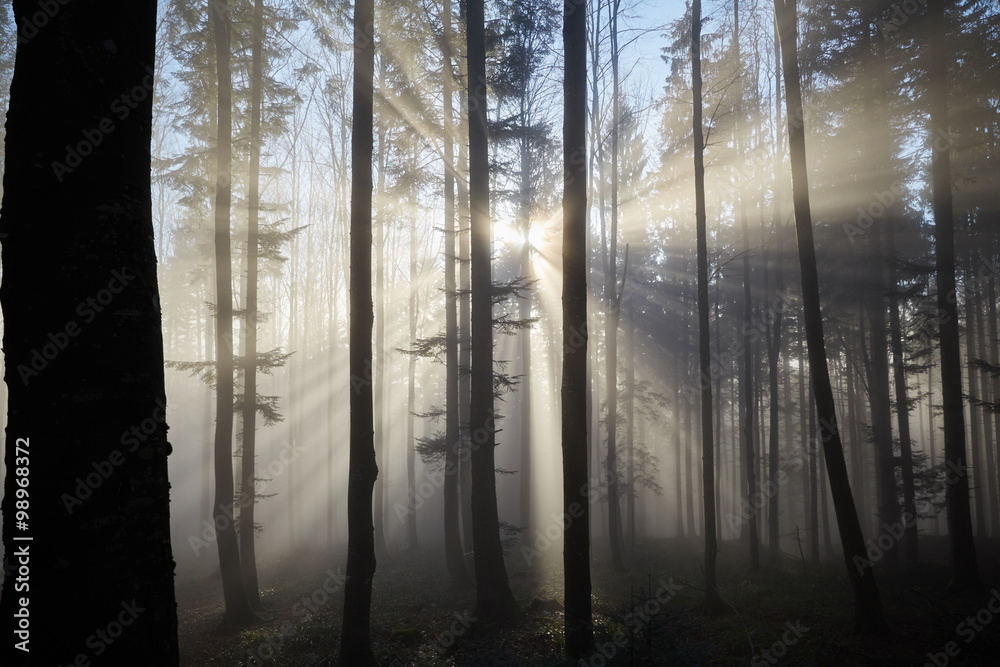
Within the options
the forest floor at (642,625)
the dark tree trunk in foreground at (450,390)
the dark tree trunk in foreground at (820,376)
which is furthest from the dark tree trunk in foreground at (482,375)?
the dark tree trunk in foreground at (820,376)

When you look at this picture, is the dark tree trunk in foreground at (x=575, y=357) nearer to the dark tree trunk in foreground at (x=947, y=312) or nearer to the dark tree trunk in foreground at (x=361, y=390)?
the dark tree trunk in foreground at (x=361, y=390)

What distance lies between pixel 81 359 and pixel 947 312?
15.5 metres

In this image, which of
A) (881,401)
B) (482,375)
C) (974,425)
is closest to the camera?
(482,375)

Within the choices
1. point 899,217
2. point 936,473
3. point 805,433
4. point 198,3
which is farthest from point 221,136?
point 805,433

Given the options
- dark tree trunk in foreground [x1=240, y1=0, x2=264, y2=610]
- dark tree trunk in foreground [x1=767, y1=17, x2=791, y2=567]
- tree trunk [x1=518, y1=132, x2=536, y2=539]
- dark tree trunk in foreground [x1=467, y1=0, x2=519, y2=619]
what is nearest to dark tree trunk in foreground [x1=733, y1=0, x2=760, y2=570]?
dark tree trunk in foreground [x1=767, y1=17, x2=791, y2=567]

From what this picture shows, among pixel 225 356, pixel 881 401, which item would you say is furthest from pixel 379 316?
pixel 881 401

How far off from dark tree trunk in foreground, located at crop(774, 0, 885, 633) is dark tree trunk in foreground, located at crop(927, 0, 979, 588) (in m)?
4.76

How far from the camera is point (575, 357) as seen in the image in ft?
23.2

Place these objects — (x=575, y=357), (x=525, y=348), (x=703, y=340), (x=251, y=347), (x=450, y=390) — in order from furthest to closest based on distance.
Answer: (x=525, y=348) < (x=450, y=390) < (x=251, y=347) < (x=703, y=340) < (x=575, y=357)

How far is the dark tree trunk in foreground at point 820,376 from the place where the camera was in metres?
7.82

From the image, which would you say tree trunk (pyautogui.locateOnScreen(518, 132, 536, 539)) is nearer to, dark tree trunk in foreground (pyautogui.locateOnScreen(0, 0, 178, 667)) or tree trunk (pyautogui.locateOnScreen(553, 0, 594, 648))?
tree trunk (pyautogui.locateOnScreen(553, 0, 594, 648))

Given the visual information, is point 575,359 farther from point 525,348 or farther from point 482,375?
point 525,348

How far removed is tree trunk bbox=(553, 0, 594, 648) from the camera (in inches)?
271

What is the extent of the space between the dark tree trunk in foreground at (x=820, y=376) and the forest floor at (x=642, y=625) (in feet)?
2.24
